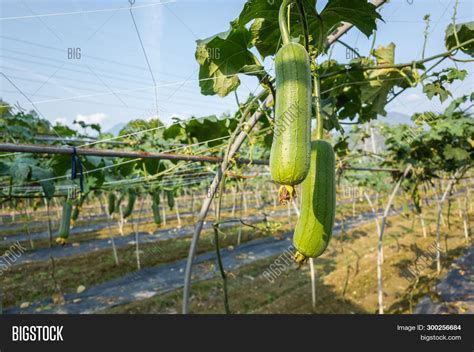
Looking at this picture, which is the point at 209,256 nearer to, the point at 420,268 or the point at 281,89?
the point at 420,268

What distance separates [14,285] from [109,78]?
7.64 m

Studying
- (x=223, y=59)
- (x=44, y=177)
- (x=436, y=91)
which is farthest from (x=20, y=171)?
(x=436, y=91)

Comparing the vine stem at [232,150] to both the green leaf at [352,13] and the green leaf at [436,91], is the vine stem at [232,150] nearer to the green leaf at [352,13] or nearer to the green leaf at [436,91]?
the green leaf at [352,13]

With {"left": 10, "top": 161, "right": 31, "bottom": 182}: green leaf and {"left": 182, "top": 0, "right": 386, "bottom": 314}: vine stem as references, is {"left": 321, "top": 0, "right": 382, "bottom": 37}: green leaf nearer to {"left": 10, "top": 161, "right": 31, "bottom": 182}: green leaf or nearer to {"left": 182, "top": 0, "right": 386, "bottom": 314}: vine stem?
{"left": 182, "top": 0, "right": 386, "bottom": 314}: vine stem

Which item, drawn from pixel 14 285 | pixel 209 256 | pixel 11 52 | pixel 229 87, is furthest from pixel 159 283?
pixel 229 87

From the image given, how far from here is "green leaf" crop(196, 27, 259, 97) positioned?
135cm

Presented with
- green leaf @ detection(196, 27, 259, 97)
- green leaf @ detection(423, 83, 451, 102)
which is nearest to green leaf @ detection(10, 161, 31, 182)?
green leaf @ detection(196, 27, 259, 97)

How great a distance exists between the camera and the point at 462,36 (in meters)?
1.68

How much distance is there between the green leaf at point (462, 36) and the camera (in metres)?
1.62

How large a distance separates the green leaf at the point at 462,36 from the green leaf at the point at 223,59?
1015 millimetres

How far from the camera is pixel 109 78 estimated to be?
82.0 inches

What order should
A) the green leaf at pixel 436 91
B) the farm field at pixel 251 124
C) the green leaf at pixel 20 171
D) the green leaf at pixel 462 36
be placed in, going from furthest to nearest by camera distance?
the green leaf at pixel 20 171, the green leaf at pixel 436 91, the green leaf at pixel 462 36, the farm field at pixel 251 124

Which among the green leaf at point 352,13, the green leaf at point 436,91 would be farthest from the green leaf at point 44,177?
the green leaf at point 436,91

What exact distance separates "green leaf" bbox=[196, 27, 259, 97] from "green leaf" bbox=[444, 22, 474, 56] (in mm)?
1015
